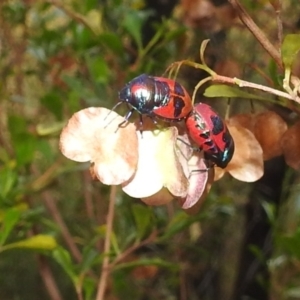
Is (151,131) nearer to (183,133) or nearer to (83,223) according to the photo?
(183,133)

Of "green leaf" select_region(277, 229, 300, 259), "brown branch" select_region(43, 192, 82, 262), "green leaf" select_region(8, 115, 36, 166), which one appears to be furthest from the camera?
"brown branch" select_region(43, 192, 82, 262)

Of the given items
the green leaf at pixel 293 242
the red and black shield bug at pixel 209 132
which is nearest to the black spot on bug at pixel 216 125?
the red and black shield bug at pixel 209 132

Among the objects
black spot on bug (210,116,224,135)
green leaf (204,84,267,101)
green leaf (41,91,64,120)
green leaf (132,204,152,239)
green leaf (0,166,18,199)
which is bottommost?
green leaf (132,204,152,239)

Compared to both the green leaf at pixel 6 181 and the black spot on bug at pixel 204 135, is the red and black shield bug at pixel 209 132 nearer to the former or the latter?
the black spot on bug at pixel 204 135

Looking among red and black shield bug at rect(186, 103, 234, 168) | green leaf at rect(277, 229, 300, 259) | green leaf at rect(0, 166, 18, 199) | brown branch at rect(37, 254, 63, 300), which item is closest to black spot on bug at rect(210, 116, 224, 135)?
red and black shield bug at rect(186, 103, 234, 168)

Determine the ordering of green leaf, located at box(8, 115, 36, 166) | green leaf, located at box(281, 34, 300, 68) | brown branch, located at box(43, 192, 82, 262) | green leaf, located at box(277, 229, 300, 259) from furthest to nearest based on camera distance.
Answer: brown branch, located at box(43, 192, 82, 262) < green leaf, located at box(8, 115, 36, 166) < green leaf, located at box(277, 229, 300, 259) < green leaf, located at box(281, 34, 300, 68)

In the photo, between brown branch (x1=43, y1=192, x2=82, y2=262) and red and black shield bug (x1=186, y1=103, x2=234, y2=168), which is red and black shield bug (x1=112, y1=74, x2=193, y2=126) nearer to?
red and black shield bug (x1=186, y1=103, x2=234, y2=168)
